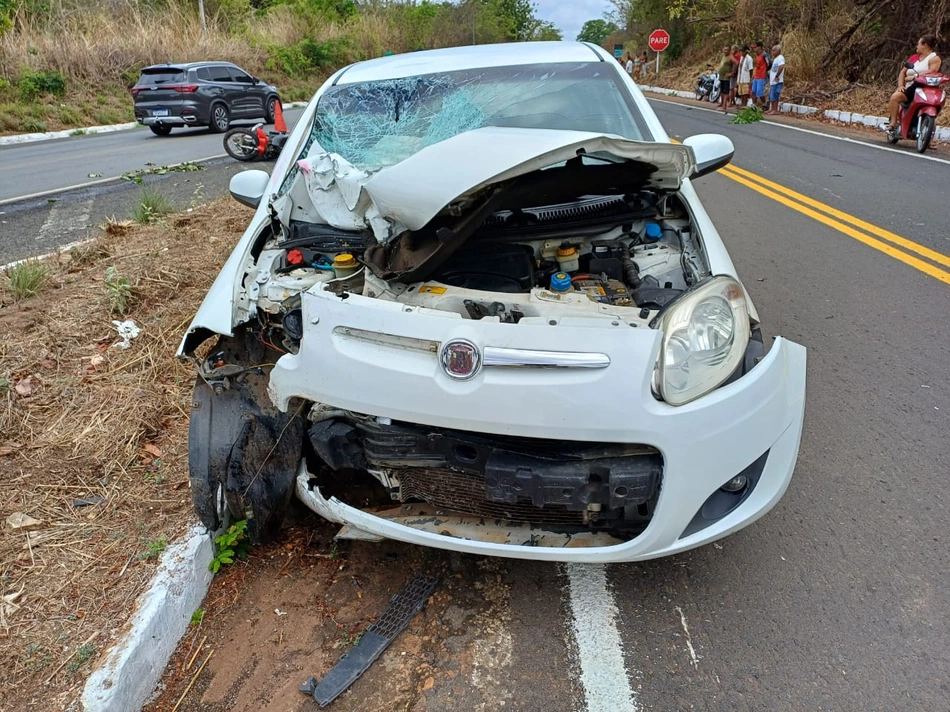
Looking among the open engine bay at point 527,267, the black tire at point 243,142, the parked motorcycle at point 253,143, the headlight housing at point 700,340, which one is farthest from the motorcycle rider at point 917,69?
the headlight housing at point 700,340

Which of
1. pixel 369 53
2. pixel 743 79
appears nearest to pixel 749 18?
pixel 743 79

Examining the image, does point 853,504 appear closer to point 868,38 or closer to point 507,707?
point 507,707

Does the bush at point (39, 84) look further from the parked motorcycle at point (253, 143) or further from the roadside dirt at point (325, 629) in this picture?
the roadside dirt at point (325, 629)

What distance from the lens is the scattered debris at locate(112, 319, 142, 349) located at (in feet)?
13.4

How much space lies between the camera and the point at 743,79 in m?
20.3

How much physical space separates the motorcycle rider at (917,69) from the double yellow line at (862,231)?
395 cm

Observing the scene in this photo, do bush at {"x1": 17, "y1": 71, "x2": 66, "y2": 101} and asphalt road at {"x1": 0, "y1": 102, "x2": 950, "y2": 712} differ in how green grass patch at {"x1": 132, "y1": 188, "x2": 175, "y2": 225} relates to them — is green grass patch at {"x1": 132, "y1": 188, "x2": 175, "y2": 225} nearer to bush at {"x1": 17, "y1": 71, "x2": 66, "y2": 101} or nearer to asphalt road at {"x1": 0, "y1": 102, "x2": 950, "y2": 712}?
asphalt road at {"x1": 0, "y1": 102, "x2": 950, "y2": 712}

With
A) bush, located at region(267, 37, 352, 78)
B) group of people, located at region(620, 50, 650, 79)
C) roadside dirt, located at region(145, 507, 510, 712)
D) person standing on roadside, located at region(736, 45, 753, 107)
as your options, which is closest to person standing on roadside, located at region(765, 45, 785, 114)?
person standing on roadside, located at region(736, 45, 753, 107)

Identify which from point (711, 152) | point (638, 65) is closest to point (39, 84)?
point (711, 152)

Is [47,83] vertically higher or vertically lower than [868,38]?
lower

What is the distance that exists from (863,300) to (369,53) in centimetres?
4307

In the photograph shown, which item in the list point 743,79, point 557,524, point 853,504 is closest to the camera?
point 557,524

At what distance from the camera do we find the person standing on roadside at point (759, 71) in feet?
63.6

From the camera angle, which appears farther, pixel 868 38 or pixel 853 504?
pixel 868 38
